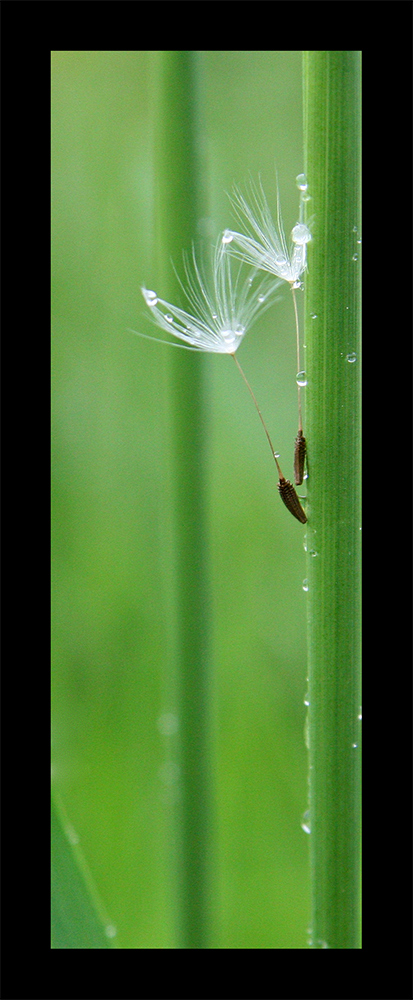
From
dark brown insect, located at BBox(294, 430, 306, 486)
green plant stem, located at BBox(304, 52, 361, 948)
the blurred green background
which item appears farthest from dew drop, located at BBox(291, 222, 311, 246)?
the blurred green background

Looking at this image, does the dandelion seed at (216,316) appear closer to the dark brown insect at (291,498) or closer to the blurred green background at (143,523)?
the dark brown insect at (291,498)

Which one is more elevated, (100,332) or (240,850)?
(100,332)

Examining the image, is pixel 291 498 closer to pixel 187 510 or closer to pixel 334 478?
pixel 334 478

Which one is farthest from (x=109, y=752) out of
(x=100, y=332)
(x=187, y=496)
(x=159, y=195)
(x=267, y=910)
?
(x=159, y=195)

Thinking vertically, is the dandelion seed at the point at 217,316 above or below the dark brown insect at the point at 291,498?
above

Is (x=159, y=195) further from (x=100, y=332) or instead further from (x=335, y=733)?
(x=100, y=332)

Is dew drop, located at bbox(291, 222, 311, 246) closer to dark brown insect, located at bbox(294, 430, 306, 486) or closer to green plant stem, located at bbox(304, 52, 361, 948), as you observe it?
green plant stem, located at bbox(304, 52, 361, 948)

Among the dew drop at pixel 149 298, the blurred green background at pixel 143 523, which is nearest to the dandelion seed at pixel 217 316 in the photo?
the dew drop at pixel 149 298
